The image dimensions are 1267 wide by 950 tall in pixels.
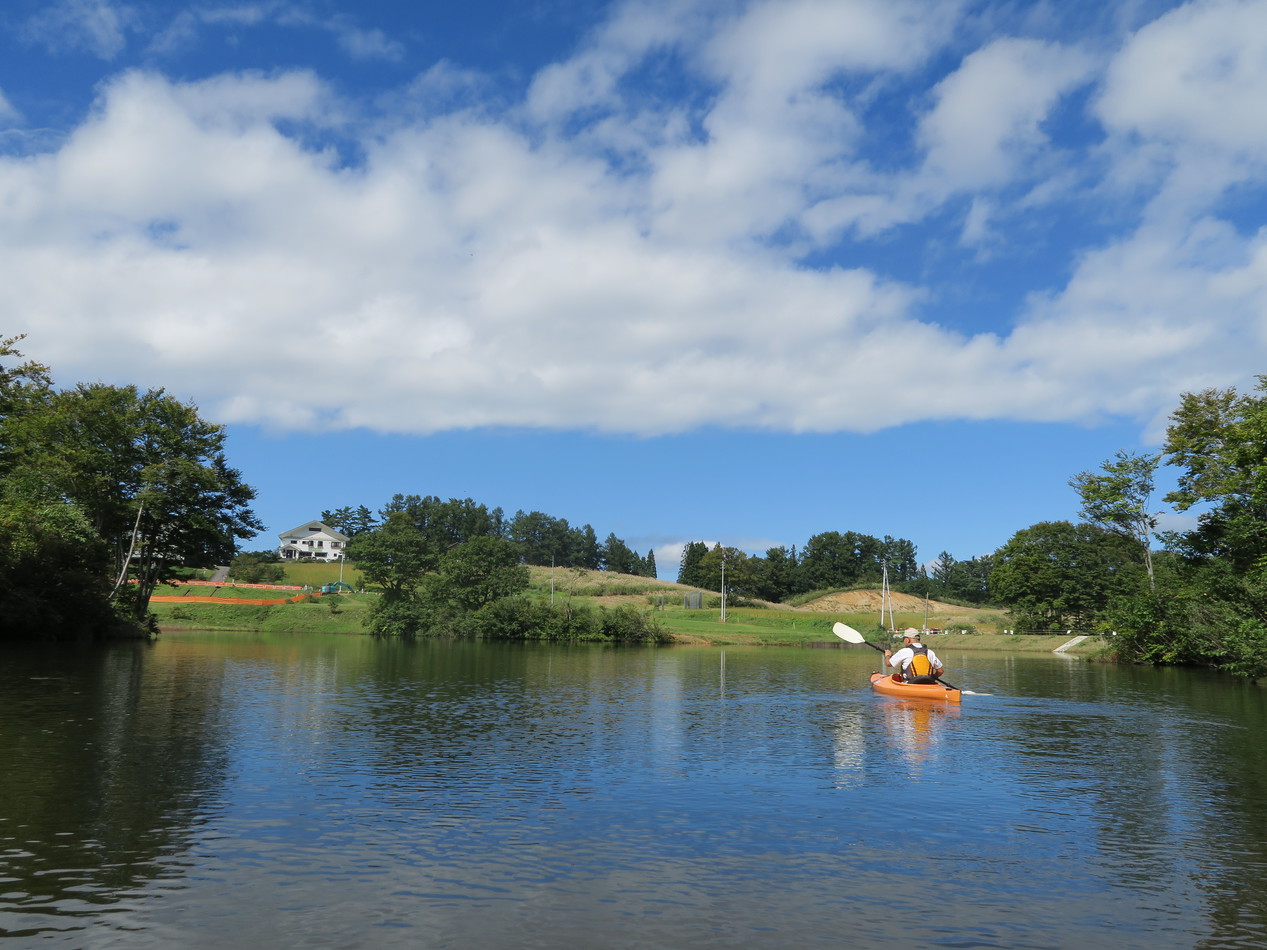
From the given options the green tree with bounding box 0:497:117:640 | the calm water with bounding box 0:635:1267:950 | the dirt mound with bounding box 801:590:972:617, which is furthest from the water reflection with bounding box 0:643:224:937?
the dirt mound with bounding box 801:590:972:617

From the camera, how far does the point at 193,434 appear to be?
224 ft

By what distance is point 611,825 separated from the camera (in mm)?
14562

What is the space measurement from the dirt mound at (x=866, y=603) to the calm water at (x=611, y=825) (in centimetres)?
12054

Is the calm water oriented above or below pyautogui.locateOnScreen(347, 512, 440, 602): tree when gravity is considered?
below

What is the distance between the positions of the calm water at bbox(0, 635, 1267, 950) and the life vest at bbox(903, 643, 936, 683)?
13.8ft

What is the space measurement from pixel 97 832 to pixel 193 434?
203 ft

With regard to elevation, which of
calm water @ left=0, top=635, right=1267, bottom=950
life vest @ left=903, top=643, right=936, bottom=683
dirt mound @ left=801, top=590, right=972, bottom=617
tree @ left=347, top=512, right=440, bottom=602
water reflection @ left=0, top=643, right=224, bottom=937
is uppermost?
tree @ left=347, top=512, right=440, bottom=602

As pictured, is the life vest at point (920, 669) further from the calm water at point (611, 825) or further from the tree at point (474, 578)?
the tree at point (474, 578)

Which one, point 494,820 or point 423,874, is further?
point 494,820

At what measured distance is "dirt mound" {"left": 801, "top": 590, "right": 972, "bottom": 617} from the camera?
148750 mm

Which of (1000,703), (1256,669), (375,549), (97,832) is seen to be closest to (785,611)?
(375,549)

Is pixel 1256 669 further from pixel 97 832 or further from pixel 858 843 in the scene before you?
pixel 97 832

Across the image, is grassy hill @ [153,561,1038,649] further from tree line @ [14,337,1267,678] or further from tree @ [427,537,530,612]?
tree line @ [14,337,1267,678]

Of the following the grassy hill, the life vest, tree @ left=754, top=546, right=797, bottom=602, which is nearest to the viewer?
the life vest
